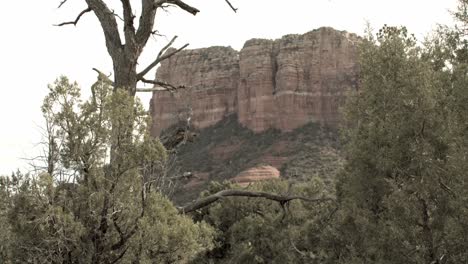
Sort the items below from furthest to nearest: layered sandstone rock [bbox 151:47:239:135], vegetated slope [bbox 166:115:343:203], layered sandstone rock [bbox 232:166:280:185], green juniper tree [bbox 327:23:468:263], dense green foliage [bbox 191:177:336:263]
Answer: layered sandstone rock [bbox 151:47:239:135] < layered sandstone rock [bbox 232:166:280:185] < vegetated slope [bbox 166:115:343:203] < dense green foliage [bbox 191:177:336:263] < green juniper tree [bbox 327:23:468:263]

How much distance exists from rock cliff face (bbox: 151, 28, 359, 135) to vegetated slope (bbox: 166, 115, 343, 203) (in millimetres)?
3005

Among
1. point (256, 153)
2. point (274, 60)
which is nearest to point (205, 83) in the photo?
point (274, 60)

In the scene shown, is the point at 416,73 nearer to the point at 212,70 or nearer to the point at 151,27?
the point at 151,27

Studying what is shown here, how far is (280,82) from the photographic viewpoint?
10562cm

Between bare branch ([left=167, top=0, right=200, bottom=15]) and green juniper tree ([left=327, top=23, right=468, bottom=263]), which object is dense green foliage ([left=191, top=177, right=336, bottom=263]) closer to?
green juniper tree ([left=327, top=23, right=468, bottom=263])

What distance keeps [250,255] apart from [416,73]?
22.2 m

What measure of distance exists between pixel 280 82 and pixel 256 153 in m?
21.6

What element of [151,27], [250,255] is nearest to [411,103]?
[151,27]

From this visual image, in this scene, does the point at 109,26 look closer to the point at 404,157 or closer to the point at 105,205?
the point at 105,205

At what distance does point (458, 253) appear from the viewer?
9.72 m

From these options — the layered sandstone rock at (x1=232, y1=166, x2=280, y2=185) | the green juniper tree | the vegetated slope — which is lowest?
the layered sandstone rock at (x1=232, y1=166, x2=280, y2=185)

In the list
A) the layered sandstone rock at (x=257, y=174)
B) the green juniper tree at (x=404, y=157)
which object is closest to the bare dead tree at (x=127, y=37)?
the green juniper tree at (x=404, y=157)

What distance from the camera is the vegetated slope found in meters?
71.9

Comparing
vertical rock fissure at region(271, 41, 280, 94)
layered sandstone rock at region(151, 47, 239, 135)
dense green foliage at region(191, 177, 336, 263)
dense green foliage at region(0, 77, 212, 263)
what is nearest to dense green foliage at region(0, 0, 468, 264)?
dense green foliage at region(0, 77, 212, 263)
